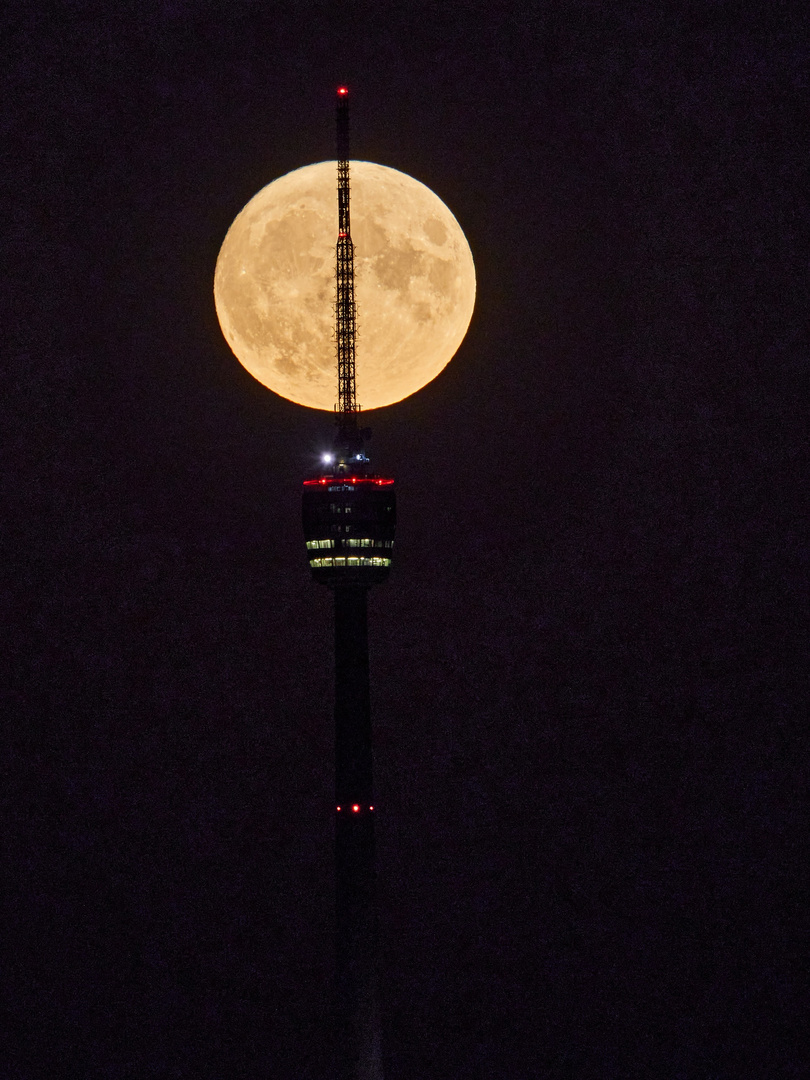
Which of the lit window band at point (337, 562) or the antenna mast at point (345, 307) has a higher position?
the antenna mast at point (345, 307)

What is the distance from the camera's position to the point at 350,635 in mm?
108562

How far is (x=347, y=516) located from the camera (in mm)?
98625

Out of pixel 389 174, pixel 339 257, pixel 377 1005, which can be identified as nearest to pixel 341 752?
pixel 377 1005

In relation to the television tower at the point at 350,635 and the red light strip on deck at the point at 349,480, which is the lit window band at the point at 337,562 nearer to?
the television tower at the point at 350,635

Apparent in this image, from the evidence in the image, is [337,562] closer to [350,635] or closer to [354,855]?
[350,635]

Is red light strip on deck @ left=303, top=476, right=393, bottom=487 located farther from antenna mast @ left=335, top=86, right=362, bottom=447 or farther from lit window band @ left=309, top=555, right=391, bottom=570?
lit window band @ left=309, top=555, right=391, bottom=570

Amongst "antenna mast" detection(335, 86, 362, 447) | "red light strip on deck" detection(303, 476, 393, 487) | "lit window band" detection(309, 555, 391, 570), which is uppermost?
"antenna mast" detection(335, 86, 362, 447)

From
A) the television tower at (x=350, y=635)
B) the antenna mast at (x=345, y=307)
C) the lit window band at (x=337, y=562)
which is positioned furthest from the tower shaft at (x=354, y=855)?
the antenna mast at (x=345, y=307)

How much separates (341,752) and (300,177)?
172ft

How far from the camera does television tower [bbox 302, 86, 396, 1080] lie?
97.5 meters

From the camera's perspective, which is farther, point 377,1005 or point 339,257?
point 377,1005

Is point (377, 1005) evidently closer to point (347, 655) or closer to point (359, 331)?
point (347, 655)

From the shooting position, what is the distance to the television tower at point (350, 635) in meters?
97.5

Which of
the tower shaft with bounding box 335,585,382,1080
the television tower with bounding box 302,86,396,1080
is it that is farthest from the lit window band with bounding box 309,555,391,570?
the tower shaft with bounding box 335,585,382,1080
